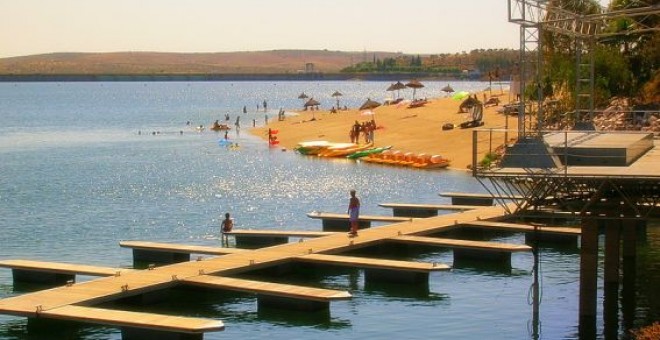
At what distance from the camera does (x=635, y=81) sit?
234 ft

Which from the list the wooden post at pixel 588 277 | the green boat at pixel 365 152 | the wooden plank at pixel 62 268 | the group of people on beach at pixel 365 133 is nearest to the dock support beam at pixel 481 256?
the wooden post at pixel 588 277

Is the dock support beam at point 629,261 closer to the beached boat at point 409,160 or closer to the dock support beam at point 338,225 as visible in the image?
the dock support beam at point 338,225

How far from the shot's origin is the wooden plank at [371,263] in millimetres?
31969

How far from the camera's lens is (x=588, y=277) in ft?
86.6

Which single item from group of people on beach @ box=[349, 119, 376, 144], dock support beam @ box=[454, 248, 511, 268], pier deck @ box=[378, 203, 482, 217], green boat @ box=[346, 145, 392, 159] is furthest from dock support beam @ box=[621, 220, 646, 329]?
group of people on beach @ box=[349, 119, 376, 144]

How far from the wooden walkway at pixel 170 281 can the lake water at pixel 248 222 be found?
69 cm

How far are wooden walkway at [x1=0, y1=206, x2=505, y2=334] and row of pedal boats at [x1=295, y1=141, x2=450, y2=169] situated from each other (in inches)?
1004

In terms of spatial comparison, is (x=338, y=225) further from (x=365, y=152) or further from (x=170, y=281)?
(x=365, y=152)

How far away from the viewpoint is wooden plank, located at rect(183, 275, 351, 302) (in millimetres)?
28375

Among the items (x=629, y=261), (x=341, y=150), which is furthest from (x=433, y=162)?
(x=629, y=261)

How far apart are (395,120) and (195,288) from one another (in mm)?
64571

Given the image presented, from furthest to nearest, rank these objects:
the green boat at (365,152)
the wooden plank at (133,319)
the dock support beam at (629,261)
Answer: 1. the green boat at (365,152)
2. the dock support beam at (629,261)
3. the wooden plank at (133,319)

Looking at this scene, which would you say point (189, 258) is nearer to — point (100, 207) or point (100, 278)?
point (100, 278)

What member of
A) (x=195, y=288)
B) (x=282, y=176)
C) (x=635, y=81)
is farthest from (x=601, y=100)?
(x=195, y=288)
